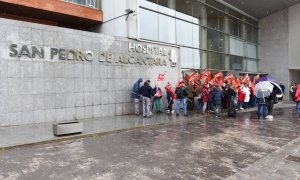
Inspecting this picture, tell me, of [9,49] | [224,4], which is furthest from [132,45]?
[224,4]

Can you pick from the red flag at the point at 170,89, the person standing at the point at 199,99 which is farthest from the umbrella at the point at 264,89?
the red flag at the point at 170,89

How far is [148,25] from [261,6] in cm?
1624

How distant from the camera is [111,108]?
1420 cm

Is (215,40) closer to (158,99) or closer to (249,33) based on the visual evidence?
(249,33)

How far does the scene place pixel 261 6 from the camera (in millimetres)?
27688

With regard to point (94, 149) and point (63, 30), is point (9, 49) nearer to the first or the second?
point (63, 30)

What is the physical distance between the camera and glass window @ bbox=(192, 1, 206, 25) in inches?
819

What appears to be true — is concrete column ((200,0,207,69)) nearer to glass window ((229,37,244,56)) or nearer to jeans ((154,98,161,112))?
glass window ((229,37,244,56))

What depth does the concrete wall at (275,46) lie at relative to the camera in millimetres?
29438

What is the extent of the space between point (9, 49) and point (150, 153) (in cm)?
717

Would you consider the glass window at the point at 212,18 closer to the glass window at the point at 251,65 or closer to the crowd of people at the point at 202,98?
the crowd of people at the point at 202,98

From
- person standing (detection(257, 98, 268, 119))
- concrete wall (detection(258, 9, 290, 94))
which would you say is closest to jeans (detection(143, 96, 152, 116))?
person standing (detection(257, 98, 268, 119))

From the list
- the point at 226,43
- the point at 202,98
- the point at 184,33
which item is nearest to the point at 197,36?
the point at 184,33

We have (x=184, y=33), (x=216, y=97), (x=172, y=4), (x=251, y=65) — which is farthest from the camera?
(x=251, y=65)
